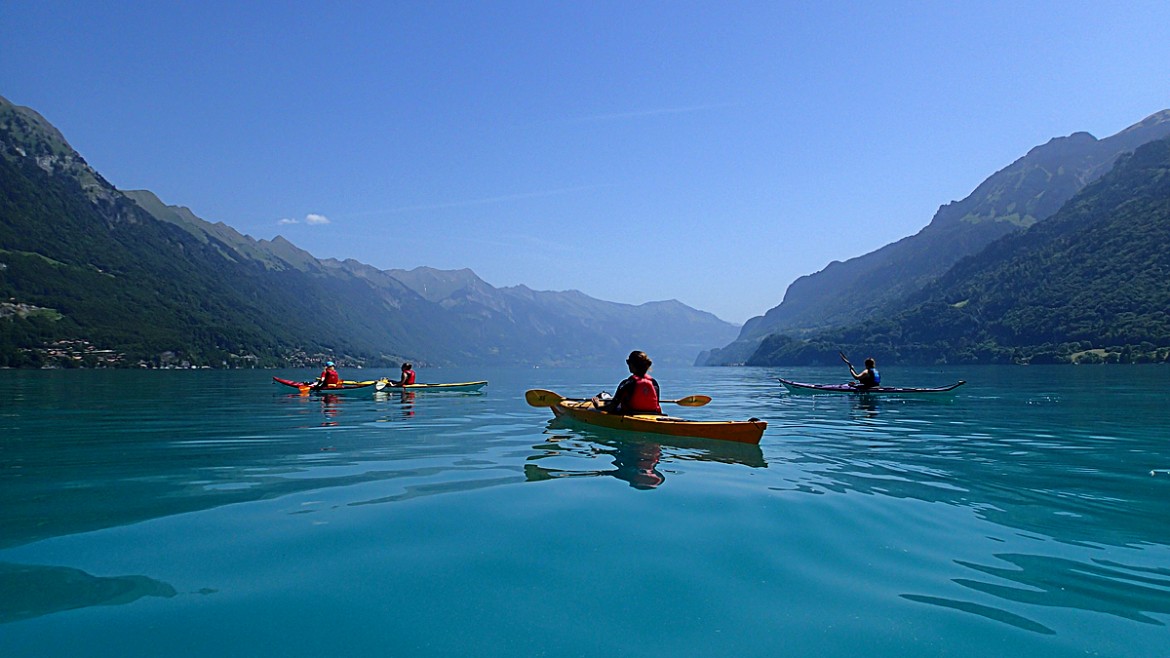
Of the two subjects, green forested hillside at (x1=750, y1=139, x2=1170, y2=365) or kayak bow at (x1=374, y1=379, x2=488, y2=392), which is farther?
green forested hillside at (x1=750, y1=139, x2=1170, y2=365)

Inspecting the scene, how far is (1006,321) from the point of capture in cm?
17888

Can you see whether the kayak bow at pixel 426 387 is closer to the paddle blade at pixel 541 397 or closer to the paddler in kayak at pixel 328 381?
the paddler in kayak at pixel 328 381

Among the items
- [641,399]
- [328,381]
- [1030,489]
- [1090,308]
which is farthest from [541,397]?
[1090,308]

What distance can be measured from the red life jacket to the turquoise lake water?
2.27m

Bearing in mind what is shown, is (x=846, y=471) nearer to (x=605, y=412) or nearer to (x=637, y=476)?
(x=637, y=476)

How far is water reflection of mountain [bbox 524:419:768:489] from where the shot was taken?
1160cm

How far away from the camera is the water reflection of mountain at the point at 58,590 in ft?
17.5

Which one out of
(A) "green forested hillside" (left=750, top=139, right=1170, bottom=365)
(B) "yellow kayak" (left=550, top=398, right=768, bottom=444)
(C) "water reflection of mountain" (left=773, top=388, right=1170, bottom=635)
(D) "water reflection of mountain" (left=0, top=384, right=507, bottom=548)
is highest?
(A) "green forested hillside" (left=750, top=139, right=1170, bottom=365)

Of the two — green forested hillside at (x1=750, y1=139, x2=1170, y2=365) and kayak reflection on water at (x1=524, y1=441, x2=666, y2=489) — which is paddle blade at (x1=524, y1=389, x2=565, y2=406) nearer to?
kayak reflection on water at (x1=524, y1=441, x2=666, y2=489)

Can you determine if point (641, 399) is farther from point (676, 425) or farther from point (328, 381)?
point (328, 381)

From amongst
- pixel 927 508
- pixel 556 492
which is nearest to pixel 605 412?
pixel 556 492

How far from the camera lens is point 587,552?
6801mm

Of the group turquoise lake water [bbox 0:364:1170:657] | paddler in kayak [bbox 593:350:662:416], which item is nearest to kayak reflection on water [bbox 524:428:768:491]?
turquoise lake water [bbox 0:364:1170:657]

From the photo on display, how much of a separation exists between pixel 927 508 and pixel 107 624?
31.7ft
